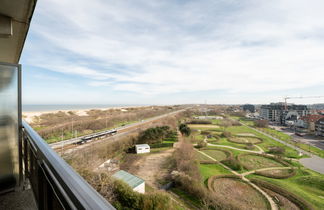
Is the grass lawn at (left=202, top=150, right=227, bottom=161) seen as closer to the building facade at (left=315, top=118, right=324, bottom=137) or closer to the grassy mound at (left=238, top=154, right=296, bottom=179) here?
the grassy mound at (left=238, top=154, right=296, bottom=179)

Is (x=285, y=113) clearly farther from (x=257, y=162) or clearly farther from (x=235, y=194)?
(x=235, y=194)

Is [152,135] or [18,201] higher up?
[18,201]

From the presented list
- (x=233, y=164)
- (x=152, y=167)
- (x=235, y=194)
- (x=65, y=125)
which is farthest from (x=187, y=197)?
(x=65, y=125)

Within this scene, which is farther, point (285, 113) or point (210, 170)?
point (285, 113)

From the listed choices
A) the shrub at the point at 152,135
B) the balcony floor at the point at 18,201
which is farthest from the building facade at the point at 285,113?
the balcony floor at the point at 18,201

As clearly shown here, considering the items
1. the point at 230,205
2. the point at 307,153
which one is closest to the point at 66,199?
the point at 230,205

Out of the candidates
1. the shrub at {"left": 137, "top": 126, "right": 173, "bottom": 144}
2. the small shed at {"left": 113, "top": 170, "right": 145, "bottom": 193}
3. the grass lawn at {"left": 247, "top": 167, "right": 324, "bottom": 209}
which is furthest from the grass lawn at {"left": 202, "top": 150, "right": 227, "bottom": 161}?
the small shed at {"left": 113, "top": 170, "right": 145, "bottom": 193}
